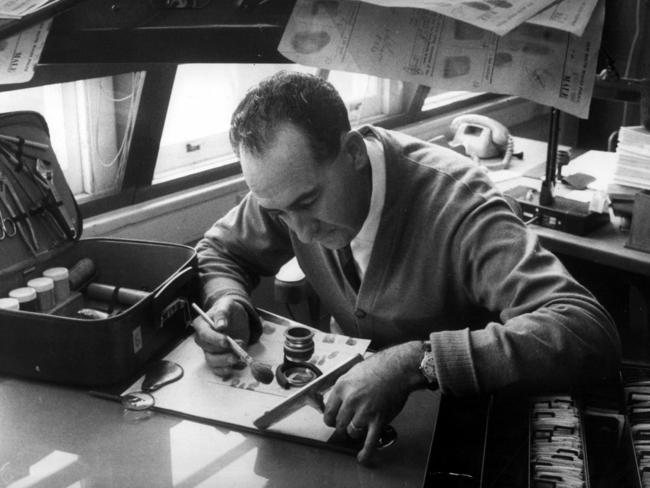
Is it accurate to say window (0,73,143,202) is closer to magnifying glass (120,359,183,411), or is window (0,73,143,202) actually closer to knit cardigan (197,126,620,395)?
knit cardigan (197,126,620,395)

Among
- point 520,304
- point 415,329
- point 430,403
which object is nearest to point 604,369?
point 520,304

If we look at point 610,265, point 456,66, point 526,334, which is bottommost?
point 610,265

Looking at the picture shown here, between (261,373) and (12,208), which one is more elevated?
(12,208)

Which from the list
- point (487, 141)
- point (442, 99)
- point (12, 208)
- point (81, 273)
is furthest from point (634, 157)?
point (442, 99)

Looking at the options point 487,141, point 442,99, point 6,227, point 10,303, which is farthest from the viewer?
point 442,99

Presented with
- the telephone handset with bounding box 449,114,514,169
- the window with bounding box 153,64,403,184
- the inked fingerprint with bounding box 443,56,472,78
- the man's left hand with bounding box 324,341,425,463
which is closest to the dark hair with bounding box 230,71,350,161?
the inked fingerprint with bounding box 443,56,472,78

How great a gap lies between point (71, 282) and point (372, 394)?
73cm

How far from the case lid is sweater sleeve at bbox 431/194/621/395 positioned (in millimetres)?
839

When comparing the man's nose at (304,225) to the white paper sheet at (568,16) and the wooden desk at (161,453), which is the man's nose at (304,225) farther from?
the white paper sheet at (568,16)

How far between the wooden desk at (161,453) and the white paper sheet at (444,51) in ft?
1.77

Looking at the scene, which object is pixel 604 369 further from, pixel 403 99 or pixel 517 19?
pixel 403 99

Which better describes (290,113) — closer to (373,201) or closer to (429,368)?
(373,201)

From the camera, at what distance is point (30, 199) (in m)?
1.55

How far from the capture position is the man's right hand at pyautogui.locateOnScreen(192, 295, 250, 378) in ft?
4.54
